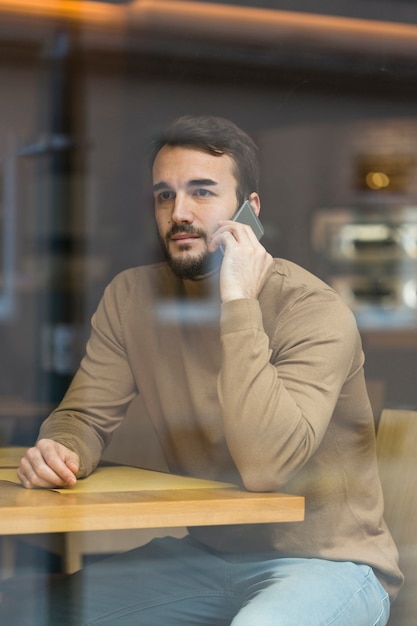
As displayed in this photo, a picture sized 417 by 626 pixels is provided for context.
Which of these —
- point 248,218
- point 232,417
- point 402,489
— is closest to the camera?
point 232,417

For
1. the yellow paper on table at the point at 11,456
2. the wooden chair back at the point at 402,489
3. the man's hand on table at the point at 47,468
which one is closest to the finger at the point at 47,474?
the man's hand on table at the point at 47,468

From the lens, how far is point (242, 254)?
5.15ft

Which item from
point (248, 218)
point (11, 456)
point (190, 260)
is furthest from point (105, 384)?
point (248, 218)

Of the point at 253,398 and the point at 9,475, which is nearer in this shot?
the point at 253,398

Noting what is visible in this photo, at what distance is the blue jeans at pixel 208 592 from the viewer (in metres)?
1.52

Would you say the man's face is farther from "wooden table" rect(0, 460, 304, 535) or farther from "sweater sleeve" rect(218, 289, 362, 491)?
"wooden table" rect(0, 460, 304, 535)

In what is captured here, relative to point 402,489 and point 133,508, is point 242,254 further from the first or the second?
point 402,489

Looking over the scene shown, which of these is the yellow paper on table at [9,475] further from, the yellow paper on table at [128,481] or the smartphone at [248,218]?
the smartphone at [248,218]

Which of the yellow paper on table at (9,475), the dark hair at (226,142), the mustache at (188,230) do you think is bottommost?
the yellow paper on table at (9,475)

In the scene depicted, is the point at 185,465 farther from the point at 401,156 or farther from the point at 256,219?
the point at 401,156

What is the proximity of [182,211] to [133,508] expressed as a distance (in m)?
0.48

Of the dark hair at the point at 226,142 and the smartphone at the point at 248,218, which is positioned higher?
the dark hair at the point at 226,142

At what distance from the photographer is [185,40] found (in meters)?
2.08

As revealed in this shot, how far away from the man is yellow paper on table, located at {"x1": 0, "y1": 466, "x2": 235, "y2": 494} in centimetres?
3
